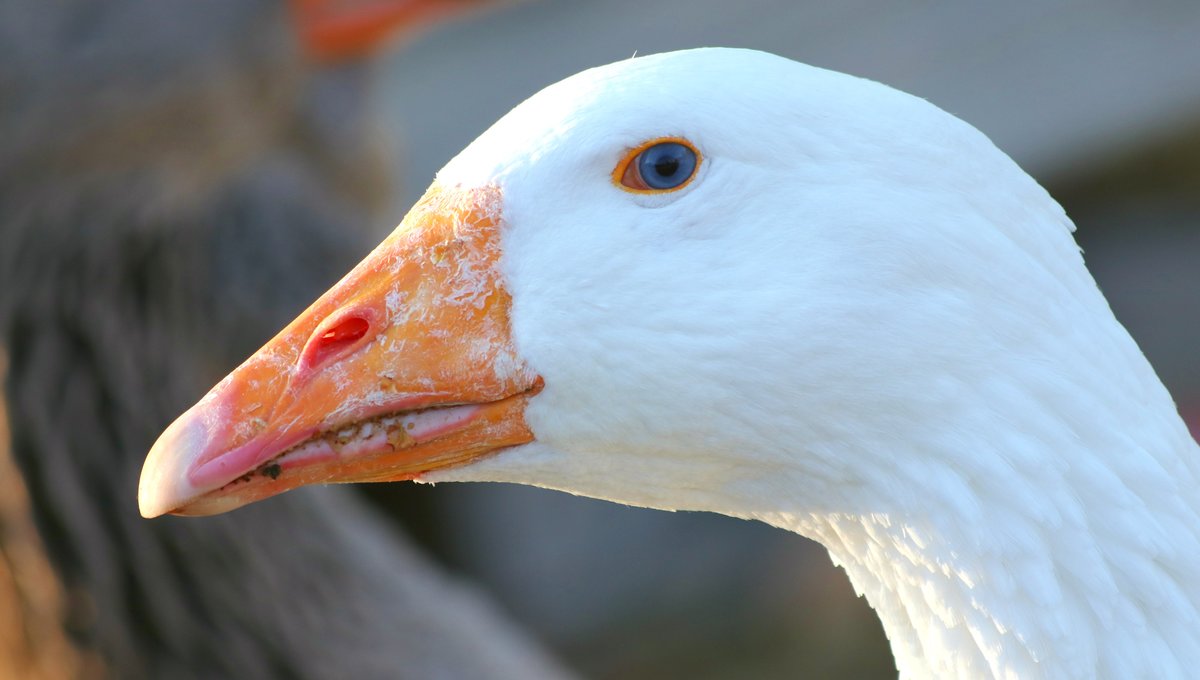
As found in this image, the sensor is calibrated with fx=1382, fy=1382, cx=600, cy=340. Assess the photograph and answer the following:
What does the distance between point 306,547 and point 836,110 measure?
2991mm

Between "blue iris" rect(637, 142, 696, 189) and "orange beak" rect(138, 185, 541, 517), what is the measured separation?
0.21 meters

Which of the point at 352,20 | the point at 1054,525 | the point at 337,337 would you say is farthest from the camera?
the point at 352,20

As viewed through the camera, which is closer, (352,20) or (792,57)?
(352,20)

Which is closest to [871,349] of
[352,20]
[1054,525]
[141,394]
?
[1054,525]

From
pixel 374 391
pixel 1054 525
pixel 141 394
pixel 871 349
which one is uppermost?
pixel 141 394

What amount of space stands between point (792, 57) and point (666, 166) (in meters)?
7.83

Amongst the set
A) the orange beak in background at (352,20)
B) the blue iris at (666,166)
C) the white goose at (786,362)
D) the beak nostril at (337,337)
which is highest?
the orange beak in background at (352,20)

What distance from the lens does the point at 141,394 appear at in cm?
434

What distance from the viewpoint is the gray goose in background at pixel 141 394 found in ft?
12.9

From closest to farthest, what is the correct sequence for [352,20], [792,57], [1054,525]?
[1054,525], [352,20], [792,57]

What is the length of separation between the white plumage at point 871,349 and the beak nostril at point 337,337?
22cm

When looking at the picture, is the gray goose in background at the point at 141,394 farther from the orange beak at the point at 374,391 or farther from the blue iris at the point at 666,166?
the blue iris at the point at 666,166

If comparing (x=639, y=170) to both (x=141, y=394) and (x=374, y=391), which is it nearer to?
(x=374, y=391)

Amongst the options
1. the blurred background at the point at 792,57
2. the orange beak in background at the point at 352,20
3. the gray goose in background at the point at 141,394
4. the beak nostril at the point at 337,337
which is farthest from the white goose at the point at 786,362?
the blurred background at the point at 792,57
